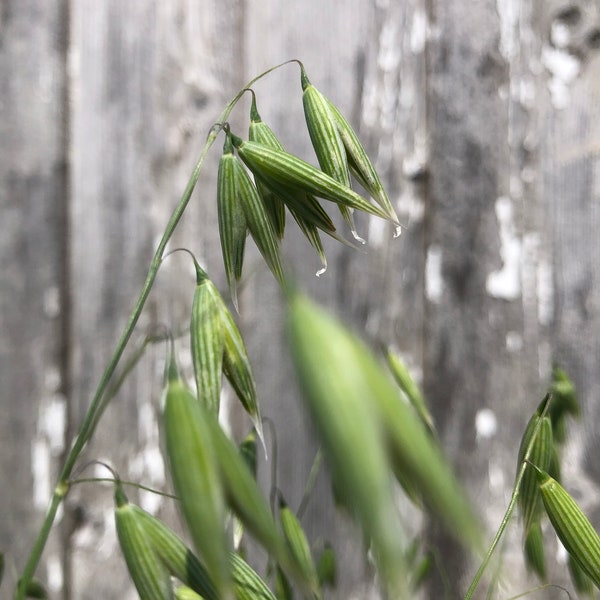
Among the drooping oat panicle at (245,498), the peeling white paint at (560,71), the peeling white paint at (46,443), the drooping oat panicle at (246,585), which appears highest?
the peeling white paint at (560,71)

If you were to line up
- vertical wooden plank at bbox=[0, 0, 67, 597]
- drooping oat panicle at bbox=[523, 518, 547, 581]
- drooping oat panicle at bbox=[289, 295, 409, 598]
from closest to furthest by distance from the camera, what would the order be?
drooping oat panicle at bbox=[289, 295, 409, 598] → drooping oat panicle at bbox=[523, 518, 547, 581] → vertical wooden plank at bbox=[0, 0, 67, 597]

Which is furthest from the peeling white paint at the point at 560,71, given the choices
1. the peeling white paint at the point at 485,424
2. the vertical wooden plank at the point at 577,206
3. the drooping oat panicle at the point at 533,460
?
the drooping oat panicle at the point at 533,460

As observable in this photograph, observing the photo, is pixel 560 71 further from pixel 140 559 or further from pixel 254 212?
pixel 140 559

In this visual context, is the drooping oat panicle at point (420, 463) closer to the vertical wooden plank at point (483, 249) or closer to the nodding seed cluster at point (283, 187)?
the nodding seed cluster at point (283, 187)

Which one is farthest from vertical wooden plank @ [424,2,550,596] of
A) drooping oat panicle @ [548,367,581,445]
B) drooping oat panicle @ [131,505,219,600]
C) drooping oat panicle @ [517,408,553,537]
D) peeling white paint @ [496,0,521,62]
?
drooping oat panicle @ [131,505,219,600]

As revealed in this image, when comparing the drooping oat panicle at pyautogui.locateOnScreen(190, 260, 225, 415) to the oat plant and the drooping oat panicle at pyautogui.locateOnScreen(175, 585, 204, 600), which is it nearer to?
the oat plant

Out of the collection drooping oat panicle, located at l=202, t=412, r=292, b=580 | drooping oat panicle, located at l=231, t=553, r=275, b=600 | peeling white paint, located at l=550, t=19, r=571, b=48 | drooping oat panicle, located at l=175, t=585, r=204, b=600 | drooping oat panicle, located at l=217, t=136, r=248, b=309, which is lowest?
drooping oat panicle, located at l=175, t=585, r=204, b=600
